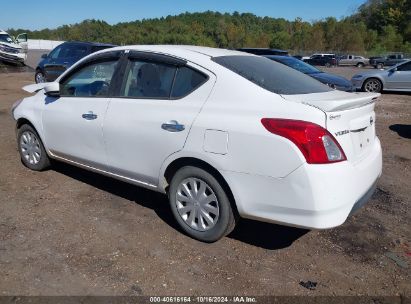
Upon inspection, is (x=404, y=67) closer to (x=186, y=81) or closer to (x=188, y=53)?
(x=188, y=53)

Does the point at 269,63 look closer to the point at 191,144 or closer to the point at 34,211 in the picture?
the point at 191,144

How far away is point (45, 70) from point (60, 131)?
978cm

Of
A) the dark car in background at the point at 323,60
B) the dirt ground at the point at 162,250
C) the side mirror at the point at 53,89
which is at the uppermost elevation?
the side mirror at the point at 53,89

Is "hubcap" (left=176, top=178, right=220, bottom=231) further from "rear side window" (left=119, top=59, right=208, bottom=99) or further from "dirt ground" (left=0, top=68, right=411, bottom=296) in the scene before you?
"rear side window" (left=119, top=59, right=208, bottom=99)

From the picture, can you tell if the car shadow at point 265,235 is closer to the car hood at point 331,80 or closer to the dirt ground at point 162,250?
the dirt ground at point 162,250

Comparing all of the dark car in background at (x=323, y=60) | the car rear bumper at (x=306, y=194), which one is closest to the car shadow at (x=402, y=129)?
the car rear bumper at (x=306, y=194)

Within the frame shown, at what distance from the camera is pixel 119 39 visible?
104375 millimetres

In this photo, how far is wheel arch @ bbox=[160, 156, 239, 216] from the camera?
3418mm

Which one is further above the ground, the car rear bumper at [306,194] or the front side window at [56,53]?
the front side window at [56,53]

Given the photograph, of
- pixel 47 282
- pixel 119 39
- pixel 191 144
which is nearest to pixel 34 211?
pixel 47 282

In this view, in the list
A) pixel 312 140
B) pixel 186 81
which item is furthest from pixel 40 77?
pixel 312 140

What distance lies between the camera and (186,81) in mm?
3693

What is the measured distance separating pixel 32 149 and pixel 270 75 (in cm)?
331

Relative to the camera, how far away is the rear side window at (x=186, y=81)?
11.9 ft
